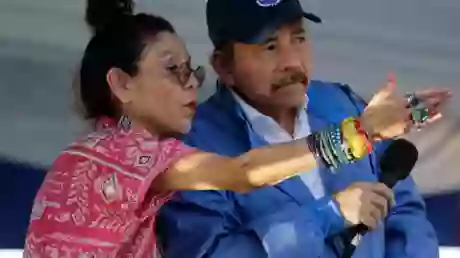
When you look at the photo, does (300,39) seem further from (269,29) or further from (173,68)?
(173,68)

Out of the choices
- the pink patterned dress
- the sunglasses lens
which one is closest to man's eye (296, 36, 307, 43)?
the sunglasses lens

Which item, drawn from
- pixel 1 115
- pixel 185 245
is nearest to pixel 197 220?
pixel 185 245

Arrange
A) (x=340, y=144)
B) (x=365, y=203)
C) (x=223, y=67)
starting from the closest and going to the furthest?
(x=340, y=144), (x=365, y=203), (x=223, y=67)

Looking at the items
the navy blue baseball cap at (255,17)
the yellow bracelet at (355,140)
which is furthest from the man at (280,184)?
the yellow bracelet at (355,140)

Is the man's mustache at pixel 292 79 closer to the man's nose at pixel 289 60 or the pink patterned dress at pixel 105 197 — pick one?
the man's nose at pixel 289 60

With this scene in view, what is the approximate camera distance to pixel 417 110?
0.92 metres

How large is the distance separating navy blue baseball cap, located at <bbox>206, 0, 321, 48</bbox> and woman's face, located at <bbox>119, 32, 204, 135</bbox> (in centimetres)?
8

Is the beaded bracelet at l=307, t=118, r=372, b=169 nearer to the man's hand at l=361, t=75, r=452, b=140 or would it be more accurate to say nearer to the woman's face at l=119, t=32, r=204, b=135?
the man's hand at l=361, t=75, r=452, b=140

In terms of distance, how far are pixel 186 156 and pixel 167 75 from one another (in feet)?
0.46

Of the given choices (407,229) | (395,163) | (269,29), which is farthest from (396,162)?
(269,29)

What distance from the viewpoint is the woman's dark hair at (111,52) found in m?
0.98

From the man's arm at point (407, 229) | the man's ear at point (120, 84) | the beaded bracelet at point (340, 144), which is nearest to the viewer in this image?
the beaded bracelet at point (340, 144)

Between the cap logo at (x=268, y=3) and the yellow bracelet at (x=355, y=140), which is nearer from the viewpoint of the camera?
the yellow bracelet at (x=355, y=140)

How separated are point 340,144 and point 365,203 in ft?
0.42
